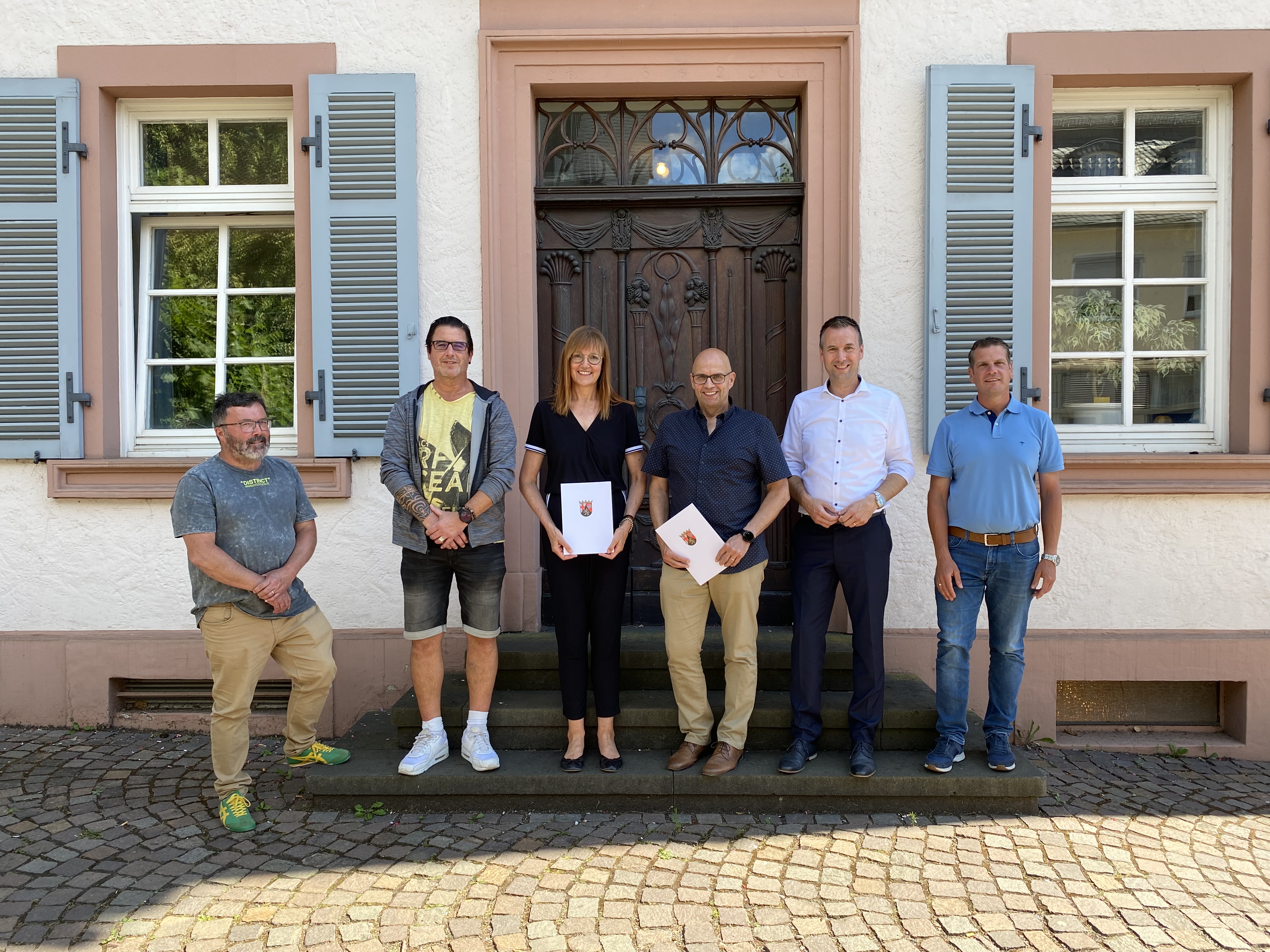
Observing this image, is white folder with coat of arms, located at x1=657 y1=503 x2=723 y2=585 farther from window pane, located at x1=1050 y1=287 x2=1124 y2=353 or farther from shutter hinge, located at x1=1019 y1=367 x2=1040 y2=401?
window pane, located at x1=1050 y1=287 x2=1124 y2=353

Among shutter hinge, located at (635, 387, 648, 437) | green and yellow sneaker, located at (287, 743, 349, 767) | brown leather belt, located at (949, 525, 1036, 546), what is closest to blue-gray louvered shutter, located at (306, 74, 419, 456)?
shutter hinge, located at (635, 387, 648, 437)

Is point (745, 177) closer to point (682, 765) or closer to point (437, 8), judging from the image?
point (437, 8)

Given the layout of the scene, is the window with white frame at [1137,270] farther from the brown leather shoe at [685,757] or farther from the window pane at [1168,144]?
the brown leather shoe at [685,757]

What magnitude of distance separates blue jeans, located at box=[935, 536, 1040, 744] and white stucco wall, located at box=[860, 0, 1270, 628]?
865 mm

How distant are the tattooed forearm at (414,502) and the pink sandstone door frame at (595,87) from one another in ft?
3.81

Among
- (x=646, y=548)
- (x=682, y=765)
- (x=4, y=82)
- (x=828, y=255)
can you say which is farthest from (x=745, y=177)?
(x=4, y=82)

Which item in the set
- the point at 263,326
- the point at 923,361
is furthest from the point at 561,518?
the point at 263,326

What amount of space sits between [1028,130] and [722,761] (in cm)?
353

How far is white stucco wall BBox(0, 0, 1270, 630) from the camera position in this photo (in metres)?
4.60

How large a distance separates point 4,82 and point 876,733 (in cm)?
551

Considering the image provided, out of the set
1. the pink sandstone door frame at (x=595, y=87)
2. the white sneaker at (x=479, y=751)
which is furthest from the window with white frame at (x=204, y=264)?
the white sneaker at (x=479, y=751)

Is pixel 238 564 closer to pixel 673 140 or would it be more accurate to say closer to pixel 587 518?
pixel 587 518

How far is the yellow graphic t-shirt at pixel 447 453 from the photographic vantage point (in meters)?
3.65

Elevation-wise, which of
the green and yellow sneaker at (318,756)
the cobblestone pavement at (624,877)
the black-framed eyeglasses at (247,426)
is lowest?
the cobblestone pavement at (624,877)
